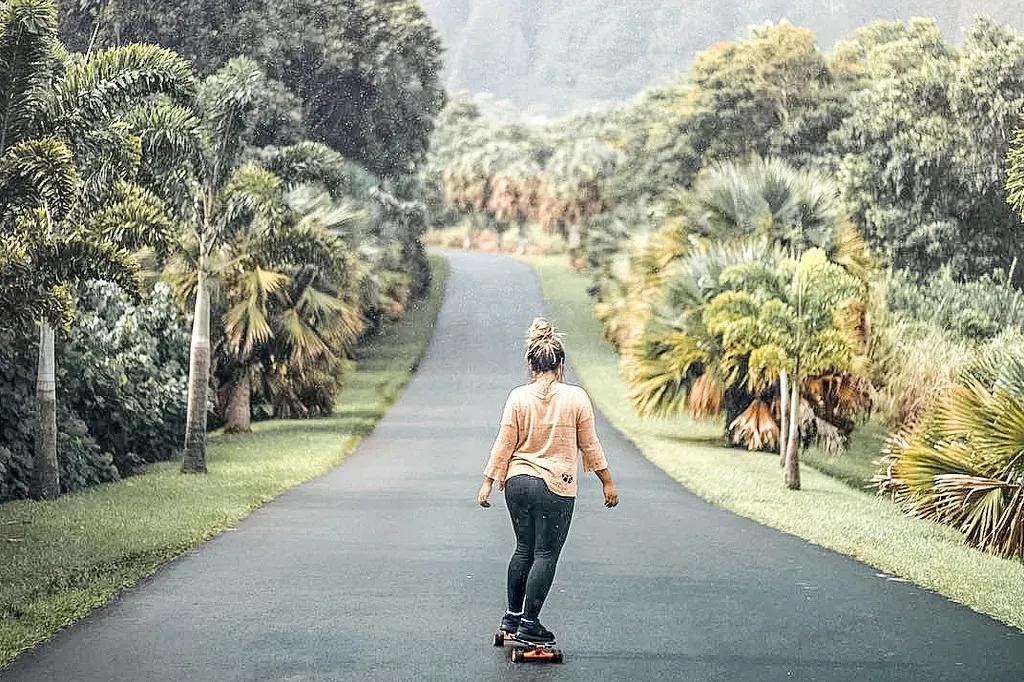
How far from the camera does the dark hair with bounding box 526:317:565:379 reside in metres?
8.48

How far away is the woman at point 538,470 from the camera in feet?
27.2

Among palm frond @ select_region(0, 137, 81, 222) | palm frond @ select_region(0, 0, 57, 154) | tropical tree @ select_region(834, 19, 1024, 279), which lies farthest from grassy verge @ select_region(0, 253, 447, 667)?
tropical tree @ select_region(834, 19, 1024, 279)

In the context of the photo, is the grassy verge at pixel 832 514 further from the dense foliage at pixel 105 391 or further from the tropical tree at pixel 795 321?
the dense foliage at pixel 105 391

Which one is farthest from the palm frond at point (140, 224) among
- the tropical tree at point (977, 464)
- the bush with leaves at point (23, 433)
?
the tropical tree at point (977, 464)

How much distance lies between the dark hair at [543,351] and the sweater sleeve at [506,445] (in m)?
0.24

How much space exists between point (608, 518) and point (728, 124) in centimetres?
4477

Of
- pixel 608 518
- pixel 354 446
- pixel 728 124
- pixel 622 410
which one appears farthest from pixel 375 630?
pixel 728 124

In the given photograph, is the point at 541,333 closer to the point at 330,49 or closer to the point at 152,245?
the point at 152,245

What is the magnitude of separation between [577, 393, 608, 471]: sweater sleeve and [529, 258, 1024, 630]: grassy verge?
2.95 m

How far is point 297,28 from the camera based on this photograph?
45625 mm

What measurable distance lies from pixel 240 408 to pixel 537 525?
73.5ft

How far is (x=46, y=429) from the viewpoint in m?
18.6

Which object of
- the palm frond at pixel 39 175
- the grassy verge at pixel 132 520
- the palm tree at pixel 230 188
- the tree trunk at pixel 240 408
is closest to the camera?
the grassy verge at pixel 132 520

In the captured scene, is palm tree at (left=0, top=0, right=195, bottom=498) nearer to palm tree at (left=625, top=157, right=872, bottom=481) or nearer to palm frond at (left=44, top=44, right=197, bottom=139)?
palm frond at (left=44, top=44, right=197, bottom=139)
